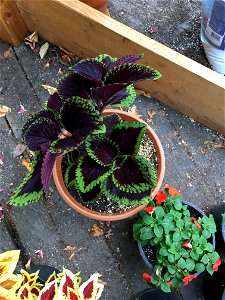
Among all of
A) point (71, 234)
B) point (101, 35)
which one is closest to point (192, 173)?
point (71, 234)

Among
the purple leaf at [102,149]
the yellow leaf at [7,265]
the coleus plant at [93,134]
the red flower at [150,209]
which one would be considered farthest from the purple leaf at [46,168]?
the red flower at [150,209]

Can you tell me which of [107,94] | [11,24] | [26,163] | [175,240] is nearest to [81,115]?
[107,94]

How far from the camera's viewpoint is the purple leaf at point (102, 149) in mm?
1110

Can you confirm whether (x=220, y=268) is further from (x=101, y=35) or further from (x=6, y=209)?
(x=101, y=35)

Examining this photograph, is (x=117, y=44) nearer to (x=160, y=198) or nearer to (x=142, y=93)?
(x=142, y=93)

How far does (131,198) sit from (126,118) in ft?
1.25

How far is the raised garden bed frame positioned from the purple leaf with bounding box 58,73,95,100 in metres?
0.43

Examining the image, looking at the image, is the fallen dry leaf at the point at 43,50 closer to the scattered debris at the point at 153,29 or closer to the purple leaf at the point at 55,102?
the scattered debris at the point at 153,29

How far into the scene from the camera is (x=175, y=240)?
1331 mm

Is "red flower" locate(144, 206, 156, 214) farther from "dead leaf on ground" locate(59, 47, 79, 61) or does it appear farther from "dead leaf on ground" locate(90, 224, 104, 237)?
"dead leaf on ground" locate(59, 47, 79, 61)

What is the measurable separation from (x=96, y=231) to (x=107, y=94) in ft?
2.32

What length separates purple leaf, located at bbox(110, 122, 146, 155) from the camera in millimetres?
1132

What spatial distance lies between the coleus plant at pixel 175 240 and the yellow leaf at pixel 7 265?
1.36 feet

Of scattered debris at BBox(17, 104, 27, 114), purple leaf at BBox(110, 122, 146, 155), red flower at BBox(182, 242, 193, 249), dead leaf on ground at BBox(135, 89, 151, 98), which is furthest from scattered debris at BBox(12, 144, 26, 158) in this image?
red flower at BBox(182, 242, 193, 249)
